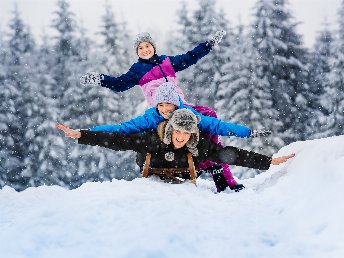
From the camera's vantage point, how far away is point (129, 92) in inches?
1141

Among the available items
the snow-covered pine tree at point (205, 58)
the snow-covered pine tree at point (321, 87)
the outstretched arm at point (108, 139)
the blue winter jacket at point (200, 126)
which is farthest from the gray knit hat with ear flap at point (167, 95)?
the snow-covered pine tree at point (205, 58)

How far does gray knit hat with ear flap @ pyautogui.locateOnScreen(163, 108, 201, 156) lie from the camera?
198 inches

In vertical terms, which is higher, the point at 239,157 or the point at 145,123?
the point at 145,123

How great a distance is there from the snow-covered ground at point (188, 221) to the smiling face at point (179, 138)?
609mm

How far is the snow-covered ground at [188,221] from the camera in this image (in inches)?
111

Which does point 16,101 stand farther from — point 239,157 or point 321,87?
point 239,157

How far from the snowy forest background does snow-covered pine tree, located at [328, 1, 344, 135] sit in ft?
0.16

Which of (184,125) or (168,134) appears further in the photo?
(168,134)

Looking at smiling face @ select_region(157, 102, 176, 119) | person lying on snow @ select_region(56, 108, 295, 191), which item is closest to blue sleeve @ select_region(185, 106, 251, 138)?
person lying on snow @ select_region(56, 108, 295, 191)

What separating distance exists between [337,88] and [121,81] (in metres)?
19.0

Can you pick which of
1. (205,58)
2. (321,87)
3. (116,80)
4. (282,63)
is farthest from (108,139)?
(321,87)

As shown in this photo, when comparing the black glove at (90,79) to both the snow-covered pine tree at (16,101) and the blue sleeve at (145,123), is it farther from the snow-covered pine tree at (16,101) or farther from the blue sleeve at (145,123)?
the snow-covered pine tree at (16,101)

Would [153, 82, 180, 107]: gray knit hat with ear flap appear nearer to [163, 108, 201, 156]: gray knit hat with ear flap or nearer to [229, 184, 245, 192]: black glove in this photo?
[163, 108, 201, 156]: gray knit hat with ear flap

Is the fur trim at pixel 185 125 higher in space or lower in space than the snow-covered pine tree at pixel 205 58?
lower
